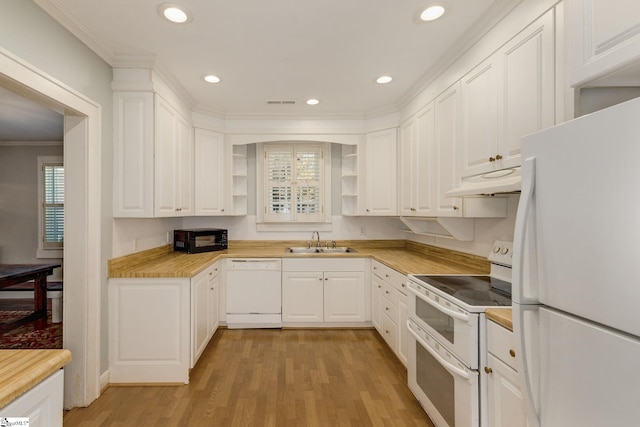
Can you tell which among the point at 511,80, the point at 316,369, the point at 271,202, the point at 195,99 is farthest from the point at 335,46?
the point at 316,369

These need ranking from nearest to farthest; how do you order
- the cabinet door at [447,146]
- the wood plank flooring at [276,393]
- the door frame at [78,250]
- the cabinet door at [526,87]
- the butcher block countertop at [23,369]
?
the butcher block countertop at [23,369] < the cabinet door at [526,87] < the wood plank flooring at [276,393] < the door frame at [78,250] < the cabinet door at [447,146]

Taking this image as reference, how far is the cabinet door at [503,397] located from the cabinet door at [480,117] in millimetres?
1135

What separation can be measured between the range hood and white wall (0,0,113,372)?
2.65 meters

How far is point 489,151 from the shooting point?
6.39 feet

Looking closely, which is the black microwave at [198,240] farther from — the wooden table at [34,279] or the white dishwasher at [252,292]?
the wooden table at [34,279]

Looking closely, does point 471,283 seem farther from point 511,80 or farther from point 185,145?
point 185,145

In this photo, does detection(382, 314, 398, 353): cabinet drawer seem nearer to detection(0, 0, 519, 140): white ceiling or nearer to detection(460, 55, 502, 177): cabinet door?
detection(460, 55, 502, 177): cabinet door

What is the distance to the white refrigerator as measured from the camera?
2.35ft

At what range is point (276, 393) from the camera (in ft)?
7.91

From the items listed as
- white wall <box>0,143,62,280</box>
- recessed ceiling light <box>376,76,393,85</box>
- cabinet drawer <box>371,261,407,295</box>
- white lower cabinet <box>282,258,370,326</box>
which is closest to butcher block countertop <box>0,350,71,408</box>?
cabinet drawer <box>371,261,407,295</box>

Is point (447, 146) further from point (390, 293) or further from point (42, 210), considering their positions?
point (42, 210)

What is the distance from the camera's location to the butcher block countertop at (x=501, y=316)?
1378 millimetres

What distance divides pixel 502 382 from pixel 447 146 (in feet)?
5.62

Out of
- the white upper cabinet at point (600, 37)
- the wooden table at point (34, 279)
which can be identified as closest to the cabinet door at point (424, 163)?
the white upper cabinet at point (600, 37)
